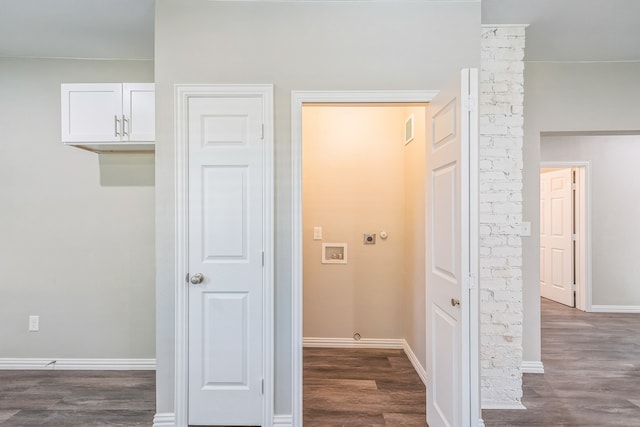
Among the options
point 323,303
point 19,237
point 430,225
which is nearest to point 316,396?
point 323,303

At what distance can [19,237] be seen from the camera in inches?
119

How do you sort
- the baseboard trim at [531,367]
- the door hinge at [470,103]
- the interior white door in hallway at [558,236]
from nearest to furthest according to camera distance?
the door hinge at [470,103], the baseboard trim at [531,367], the interior white door in hallway at [558,236]

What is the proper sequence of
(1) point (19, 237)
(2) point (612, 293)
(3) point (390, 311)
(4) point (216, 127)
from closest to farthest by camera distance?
(4) point (216, 127) → (1) point (19, 237) → (3) point (390, 311) → (2) point (612, 293)

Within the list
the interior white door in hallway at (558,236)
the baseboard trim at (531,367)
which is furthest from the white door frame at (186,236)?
the interior white door in hallway at (558,236)

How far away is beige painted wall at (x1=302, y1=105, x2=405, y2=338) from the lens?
354 centimetres

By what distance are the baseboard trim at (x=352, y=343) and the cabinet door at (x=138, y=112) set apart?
2.45 metres

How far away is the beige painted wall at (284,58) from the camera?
2.18 meters

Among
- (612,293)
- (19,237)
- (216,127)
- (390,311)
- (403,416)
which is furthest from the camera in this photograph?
(612,293)

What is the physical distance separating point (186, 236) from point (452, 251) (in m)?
1.56

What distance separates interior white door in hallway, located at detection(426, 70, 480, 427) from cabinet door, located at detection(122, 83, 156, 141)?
76.8 inches

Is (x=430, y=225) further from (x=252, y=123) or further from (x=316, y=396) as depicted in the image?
(x=316, y=396)

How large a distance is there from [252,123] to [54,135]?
6.94 ft

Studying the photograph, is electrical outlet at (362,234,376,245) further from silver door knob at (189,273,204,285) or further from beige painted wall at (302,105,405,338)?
silver door knob at (189,273,204,285)

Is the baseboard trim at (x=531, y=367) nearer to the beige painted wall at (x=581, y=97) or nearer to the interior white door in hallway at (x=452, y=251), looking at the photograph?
the interior white door in hallway at (x=452, y=251)
